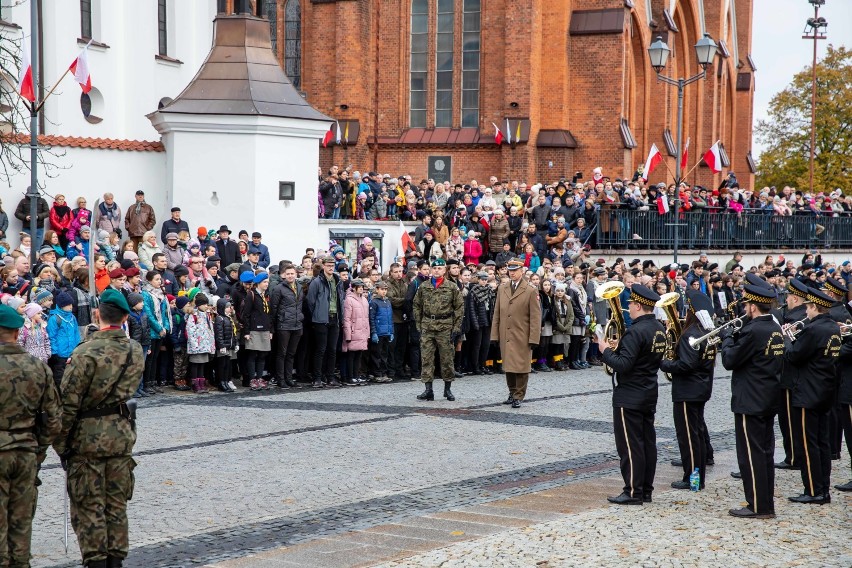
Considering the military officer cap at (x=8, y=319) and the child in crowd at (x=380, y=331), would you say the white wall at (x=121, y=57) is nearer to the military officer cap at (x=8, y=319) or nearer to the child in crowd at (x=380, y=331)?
the child in crowd at (x=380, y=331)

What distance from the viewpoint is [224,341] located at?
55.1 feet

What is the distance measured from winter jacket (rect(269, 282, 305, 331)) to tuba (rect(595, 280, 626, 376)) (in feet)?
27.8

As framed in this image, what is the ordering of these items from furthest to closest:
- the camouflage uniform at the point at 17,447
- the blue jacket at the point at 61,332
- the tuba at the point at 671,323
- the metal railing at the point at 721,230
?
the metal railing at the point at 721,230 < the blue jacket at the point at 61,332 < the tuba at the point at 671,323 < the camouflage uniform at the point at 17,447

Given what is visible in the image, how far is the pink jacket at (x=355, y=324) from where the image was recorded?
18.4 metres

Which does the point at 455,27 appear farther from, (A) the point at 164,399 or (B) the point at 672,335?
(B) the point at 672,335

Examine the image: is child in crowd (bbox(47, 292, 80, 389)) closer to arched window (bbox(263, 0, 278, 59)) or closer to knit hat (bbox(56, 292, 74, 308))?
knit hat (bbox(56, 292, 74, 308))

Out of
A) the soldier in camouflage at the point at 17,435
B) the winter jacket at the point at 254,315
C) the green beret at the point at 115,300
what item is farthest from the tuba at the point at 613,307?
the winter jacket at the point at 254,315

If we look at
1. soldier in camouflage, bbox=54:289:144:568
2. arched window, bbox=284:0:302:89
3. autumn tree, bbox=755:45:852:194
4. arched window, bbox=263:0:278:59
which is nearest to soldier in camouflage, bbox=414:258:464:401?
soldier in camouflage, bbox=54:289:144:568

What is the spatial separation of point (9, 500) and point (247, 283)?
35.8 feet

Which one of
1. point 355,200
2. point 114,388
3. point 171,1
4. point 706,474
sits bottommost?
point 706,474

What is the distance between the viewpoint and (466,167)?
3803 cm

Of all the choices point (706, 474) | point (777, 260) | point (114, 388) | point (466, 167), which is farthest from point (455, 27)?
point (114, 388)

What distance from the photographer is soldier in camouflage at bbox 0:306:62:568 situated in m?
6.68

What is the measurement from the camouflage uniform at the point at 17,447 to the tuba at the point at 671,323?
5.40 meters
